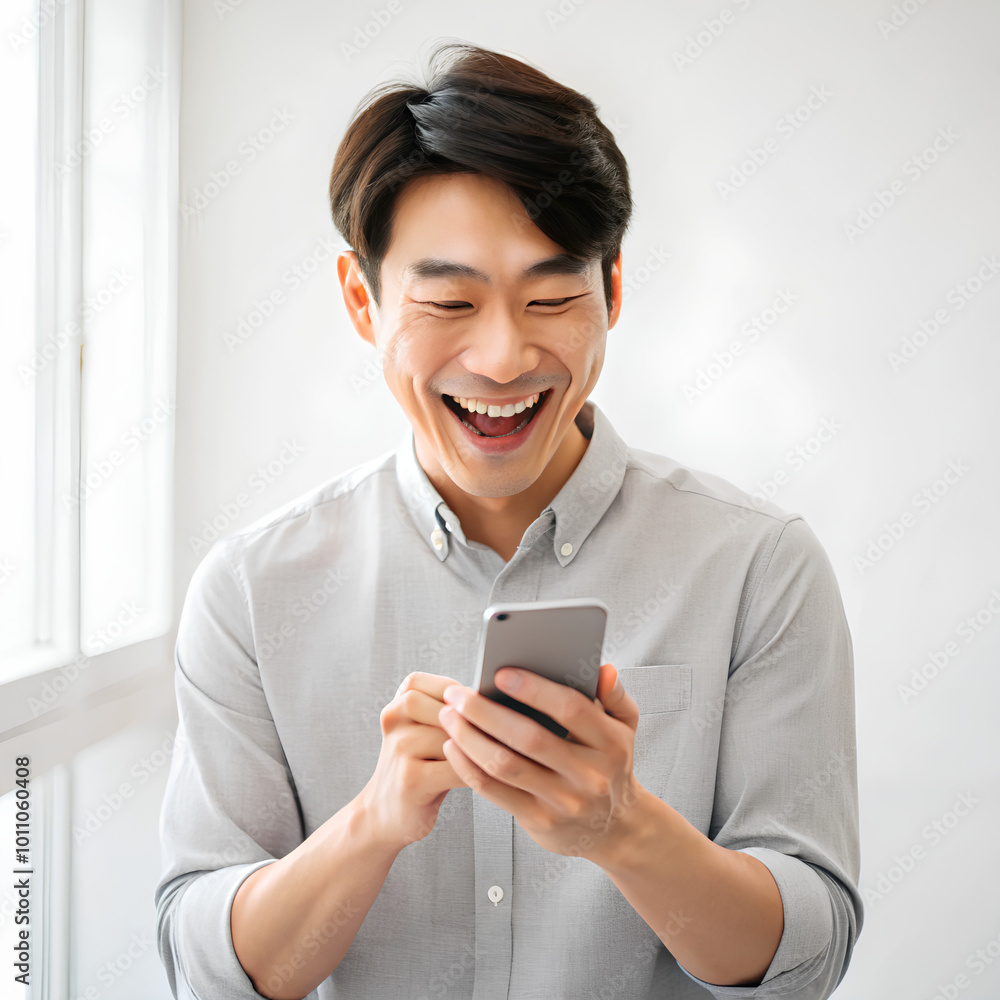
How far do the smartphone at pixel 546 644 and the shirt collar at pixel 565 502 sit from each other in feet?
1.44

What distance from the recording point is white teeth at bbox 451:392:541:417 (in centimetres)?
110

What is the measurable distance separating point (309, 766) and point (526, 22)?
169 cm

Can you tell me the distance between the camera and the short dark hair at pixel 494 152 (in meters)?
1.04

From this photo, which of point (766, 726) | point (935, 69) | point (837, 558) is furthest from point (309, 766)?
point (935, 69)

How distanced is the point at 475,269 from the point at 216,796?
31.3 inches

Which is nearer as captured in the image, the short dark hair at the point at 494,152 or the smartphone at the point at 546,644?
the smartphone at the point at 546,644
